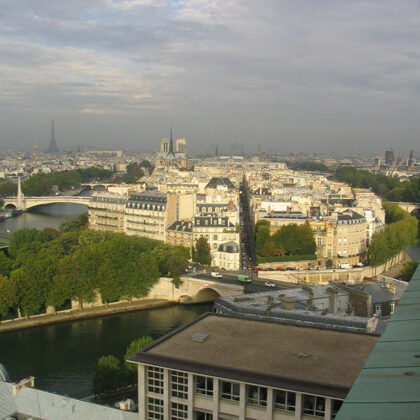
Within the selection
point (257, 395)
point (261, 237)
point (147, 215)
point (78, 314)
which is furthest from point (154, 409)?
point (147, 215)

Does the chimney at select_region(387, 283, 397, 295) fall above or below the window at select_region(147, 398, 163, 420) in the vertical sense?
below

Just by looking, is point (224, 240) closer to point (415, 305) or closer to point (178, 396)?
point (178, 396)

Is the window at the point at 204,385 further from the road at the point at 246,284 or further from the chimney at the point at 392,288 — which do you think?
the road at the point at 246,284

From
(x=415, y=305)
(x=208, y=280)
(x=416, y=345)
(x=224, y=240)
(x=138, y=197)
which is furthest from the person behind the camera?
(x=138, y=197)

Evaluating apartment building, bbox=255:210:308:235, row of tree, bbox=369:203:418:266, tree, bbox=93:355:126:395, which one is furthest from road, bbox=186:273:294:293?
tree, bbox=93:355:126:395

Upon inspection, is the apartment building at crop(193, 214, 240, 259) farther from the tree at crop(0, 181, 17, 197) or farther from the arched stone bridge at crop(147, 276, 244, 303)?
the tree at crop(0, 181, 17, 197)

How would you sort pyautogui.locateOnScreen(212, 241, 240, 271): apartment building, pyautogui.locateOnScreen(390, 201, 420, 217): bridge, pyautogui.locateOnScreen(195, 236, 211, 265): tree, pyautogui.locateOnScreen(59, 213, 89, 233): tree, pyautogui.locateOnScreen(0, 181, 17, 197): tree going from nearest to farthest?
1. pyautogui.locateOnScreen(212, 241, 240, 271): apartment building
2. pyautogui.locateOnScreen(195, 236, 211, 265): tree
3. pyautogui.locateOnScreen(59, 213, 89, 233): tree
4. pyautogui.locateOnScreen(390, 201, 420, 217): bridge
5. pyautogui.locateOnScreen(0, 181, 17, 197): tree

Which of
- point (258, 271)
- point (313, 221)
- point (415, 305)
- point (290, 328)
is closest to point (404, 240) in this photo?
point (313, 221)
